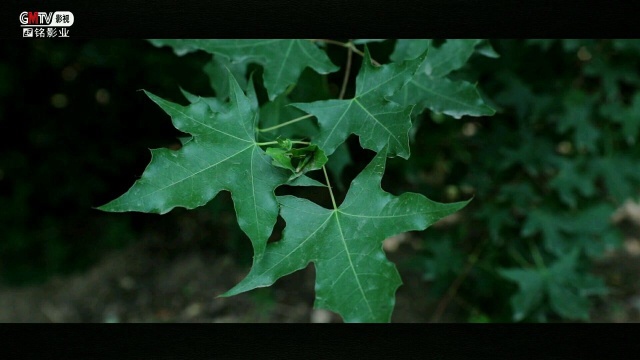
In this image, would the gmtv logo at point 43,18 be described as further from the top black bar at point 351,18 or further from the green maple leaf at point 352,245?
the green maple leaf at point 352,245

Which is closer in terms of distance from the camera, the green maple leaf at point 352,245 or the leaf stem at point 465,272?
the green maple leaf at point 352,245

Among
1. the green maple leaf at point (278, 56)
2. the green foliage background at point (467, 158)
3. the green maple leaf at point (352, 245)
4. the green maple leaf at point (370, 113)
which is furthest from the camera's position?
the green foliage background at point (467, 158)

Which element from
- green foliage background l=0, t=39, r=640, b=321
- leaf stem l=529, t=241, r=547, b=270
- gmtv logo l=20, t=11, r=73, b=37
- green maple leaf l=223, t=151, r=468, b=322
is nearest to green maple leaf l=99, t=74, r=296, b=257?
green maple leaf l=223, t=151, r=468, b=322

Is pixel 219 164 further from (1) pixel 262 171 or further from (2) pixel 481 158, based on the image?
(2) pixel 481 158

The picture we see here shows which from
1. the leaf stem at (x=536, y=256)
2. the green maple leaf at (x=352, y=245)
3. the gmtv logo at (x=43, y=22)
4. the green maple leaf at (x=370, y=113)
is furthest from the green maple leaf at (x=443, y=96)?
the leaf stem at (x=536, y=256)

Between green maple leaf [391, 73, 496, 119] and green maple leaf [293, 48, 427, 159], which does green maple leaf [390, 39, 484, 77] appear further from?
green maple leaf [293, 48, 427, 159]
